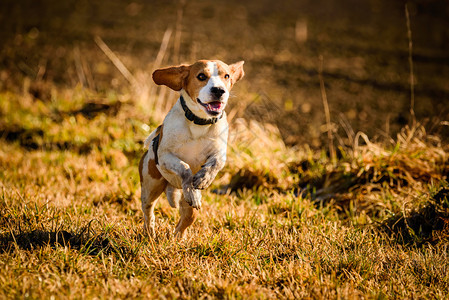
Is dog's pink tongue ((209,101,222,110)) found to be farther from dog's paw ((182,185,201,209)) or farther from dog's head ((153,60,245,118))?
dog's paw ((182,185,201,209))

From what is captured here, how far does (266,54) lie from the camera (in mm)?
9164

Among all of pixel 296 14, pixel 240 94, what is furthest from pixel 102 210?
pixel 296 14

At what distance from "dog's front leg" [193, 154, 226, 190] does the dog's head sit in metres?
0.26

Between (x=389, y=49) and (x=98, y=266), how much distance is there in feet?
30.7

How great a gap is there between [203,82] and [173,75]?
25 cm

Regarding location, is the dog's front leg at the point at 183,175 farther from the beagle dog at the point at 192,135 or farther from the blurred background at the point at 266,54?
the blurred background at the point at 266,54

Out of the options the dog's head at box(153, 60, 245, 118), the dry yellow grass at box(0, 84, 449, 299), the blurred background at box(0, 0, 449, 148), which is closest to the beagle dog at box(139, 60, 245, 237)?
the dog's head at box(153, 60, 245, 118)

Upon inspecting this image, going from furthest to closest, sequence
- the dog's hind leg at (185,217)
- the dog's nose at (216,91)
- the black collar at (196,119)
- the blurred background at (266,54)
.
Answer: the blurred background at (266,54), the dog's hind leg at (185,217), the black collar at (196,119), the dog's nose at (216,91)

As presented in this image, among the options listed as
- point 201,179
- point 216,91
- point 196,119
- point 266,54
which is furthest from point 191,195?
point 266,54

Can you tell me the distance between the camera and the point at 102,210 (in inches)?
127

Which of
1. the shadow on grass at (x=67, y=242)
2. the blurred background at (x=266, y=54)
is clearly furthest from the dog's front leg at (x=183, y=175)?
the blurred background at (x=266, y=54)

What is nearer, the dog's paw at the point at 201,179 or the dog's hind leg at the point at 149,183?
the dog's paw at the point at 201,179

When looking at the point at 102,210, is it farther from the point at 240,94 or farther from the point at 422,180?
the point at 240,94

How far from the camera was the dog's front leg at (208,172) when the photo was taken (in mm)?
2287
